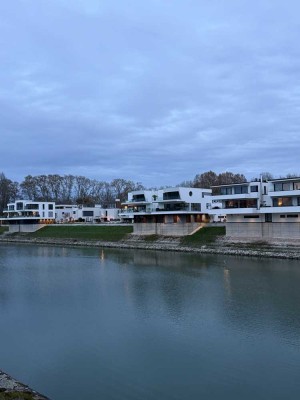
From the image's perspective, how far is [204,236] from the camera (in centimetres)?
5222

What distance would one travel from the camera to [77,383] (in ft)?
41.1

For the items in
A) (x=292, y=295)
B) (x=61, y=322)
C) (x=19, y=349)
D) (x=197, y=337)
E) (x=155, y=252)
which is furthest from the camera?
(x=155, y=252)

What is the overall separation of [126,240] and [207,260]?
69.3 feet

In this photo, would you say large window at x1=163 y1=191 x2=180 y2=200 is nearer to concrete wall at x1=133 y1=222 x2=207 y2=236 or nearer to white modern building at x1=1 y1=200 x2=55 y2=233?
concrete wall at x1=133 y1=222 x2=207 y2=236

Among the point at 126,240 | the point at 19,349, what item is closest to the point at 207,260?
the point at 126,240

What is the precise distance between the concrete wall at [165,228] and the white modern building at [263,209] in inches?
216

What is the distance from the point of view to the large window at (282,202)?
4519 cm

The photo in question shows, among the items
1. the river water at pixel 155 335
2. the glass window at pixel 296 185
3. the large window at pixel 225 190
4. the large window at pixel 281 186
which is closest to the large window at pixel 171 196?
the large window at pixel 225 190

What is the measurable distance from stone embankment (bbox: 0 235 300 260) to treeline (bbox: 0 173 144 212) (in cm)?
5126

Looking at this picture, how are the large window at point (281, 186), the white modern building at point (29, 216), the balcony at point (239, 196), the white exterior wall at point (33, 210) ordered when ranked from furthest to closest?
the white exterior wall at point (33, 210) → the white modern building at point (29, 216) → the balcony at point (239, 196) → the large window at point (281, 186)

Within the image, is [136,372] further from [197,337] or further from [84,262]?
[84,262]

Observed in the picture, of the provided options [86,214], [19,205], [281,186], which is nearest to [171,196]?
[281,186]

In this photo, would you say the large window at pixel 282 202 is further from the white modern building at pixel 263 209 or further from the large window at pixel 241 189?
the large window at pixel 241 189

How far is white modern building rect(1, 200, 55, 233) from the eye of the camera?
84.5m
